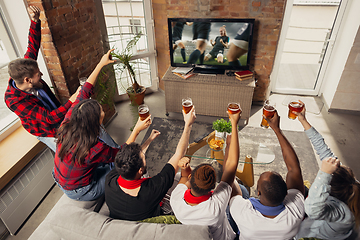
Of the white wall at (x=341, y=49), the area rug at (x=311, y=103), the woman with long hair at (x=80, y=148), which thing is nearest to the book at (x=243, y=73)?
the area rug at (x=311, y=103)

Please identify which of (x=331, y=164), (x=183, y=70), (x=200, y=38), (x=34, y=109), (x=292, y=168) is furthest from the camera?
(x=183, y=70)

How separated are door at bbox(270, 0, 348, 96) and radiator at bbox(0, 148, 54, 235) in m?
3.54

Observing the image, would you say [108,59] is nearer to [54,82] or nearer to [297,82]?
[54,82]

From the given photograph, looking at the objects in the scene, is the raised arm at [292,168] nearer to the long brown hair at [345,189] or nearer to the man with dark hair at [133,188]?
the long brown hair at [345,189]

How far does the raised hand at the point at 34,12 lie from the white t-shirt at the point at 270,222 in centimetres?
239

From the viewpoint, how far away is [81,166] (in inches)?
63.1

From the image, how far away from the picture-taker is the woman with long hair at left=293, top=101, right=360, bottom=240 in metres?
Answer: 1.19

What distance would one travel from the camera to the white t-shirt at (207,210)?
1.32 m

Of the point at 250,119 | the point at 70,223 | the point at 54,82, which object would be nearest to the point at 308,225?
the point at 70,223

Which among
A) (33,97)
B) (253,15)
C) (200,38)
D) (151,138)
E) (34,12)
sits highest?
(34,12)

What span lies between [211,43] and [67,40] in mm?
1942

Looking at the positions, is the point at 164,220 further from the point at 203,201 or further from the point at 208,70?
the point at 208,70

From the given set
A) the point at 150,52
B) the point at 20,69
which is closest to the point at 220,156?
the point at 20,69

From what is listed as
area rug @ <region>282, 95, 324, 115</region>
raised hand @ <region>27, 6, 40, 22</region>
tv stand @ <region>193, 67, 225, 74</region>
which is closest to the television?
tv stand @ <region>193, 67, 225, 74</region>
